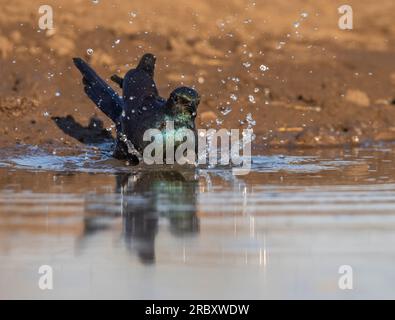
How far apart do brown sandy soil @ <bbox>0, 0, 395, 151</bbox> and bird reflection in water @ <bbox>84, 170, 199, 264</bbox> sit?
2.41 m

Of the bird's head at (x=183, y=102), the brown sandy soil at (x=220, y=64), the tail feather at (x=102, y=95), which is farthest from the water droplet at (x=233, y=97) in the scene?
the bird's head at (x=183, y=102)

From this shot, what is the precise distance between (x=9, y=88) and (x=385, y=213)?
583 cm

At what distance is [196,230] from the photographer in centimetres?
648

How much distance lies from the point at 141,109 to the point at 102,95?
3.56 ft

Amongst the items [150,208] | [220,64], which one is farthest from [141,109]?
[220,64]

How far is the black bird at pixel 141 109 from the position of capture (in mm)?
9070

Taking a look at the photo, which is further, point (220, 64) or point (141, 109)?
point (220, 64)

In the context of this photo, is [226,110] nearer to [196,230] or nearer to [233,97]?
[233,97]

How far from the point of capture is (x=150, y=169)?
9.11 meters

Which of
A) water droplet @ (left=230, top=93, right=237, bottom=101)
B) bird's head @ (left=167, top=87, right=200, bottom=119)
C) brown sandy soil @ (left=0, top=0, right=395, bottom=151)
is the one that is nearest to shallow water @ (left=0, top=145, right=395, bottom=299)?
bird's head @ (left=167, top=87, right=200, bottom=119)

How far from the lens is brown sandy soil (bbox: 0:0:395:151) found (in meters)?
11.7

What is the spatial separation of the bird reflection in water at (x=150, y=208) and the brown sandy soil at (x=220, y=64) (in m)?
2.41

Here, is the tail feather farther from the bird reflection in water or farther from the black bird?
the bird reflection in water
